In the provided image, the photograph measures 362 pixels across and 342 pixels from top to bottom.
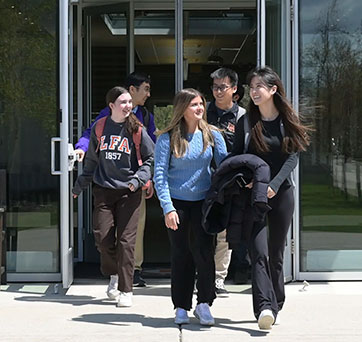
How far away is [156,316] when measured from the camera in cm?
576

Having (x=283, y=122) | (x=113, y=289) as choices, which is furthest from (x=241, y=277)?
(x=283, y=122)

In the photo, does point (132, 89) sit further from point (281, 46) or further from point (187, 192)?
point (187, 192)

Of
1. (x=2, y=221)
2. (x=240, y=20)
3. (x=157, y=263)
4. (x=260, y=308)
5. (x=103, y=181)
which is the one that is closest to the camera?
(x=260, y=308)

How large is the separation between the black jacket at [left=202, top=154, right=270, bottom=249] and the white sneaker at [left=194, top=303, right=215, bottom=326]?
20.8 inches

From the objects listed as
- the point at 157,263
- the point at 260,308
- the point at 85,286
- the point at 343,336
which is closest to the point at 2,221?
the point at 85,286

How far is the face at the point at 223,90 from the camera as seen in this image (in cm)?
632

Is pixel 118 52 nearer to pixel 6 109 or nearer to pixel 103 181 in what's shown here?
pixel 6 109

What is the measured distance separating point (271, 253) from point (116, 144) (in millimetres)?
1553

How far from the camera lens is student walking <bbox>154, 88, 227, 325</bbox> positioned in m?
5.36

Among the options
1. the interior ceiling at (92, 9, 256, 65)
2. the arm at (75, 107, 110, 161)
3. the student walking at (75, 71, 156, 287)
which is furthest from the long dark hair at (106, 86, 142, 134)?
the interior ceiling at (92, 9, 256, 65)

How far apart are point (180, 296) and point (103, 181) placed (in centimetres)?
121

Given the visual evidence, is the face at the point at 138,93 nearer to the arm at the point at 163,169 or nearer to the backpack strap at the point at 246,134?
the arm at the point at 163,169

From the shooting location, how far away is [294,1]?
6949 millimetres

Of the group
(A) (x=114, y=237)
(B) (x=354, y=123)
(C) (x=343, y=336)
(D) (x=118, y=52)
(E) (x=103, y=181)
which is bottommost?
(C) (x=343, y=336)
